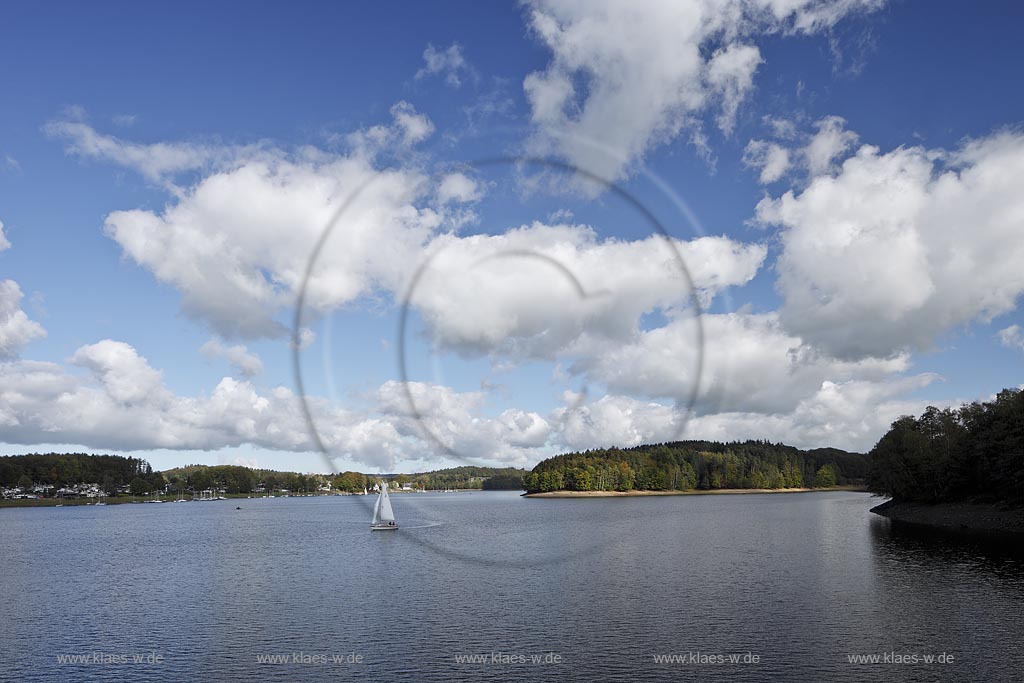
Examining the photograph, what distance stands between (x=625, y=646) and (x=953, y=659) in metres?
21.5

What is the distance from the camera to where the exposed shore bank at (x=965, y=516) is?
378 feet

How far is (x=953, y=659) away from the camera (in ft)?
146

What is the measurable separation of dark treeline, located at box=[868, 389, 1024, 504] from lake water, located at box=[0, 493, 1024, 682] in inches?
925

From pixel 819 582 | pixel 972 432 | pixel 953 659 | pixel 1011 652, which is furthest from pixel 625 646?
pixel 972 432

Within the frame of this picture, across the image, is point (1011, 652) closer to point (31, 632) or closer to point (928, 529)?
point (31, 632)
